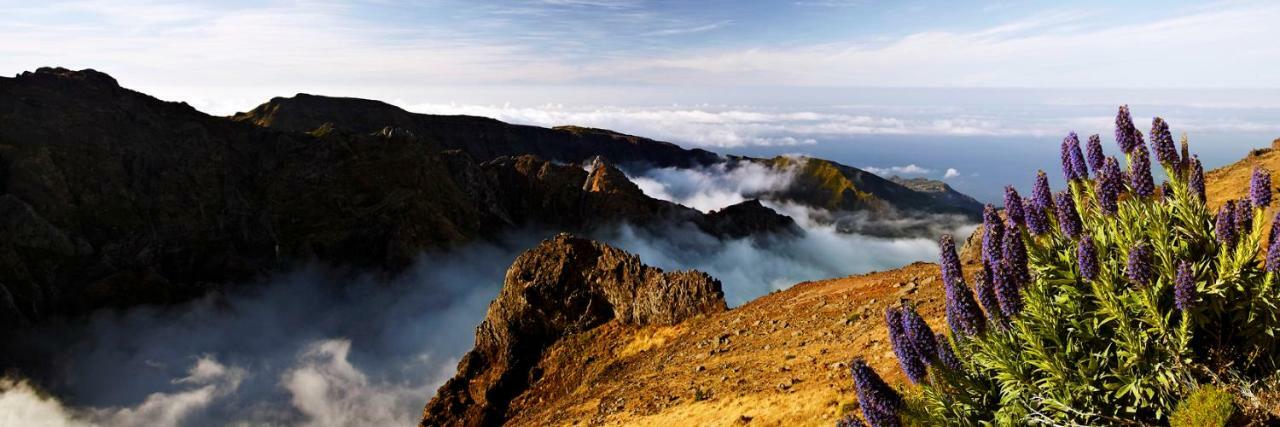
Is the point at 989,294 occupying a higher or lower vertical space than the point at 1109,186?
lower

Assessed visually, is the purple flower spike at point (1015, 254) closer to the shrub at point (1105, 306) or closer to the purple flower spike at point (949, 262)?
the shrub at point (1105, 306)

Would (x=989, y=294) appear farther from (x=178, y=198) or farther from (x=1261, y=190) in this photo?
(x=178, y=198)

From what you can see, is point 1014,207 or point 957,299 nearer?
point 957,299

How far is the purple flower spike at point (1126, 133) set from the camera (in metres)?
7.89

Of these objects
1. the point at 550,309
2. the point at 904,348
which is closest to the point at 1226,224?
the point at 904,348

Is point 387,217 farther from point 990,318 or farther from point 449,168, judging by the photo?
point 990,318

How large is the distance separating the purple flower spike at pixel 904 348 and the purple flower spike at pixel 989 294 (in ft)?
3.13

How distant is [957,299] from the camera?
23.9ft

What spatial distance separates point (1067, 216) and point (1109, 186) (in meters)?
0.70

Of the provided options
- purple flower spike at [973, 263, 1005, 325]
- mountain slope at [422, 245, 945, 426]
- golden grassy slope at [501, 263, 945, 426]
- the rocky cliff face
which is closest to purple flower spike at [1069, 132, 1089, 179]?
purple flower spike at [973, 263, 1005, 325]

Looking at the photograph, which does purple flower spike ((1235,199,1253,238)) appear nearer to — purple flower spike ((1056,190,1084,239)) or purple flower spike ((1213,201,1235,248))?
purple flower spike ((1213,201,1235,248))

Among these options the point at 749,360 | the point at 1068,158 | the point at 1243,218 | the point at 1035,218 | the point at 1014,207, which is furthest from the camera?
the point at 749,360

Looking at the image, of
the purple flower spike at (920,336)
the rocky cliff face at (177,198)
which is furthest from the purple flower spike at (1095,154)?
the rocky cliff face at (177,198)

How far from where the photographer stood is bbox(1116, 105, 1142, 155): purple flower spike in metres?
7.89
